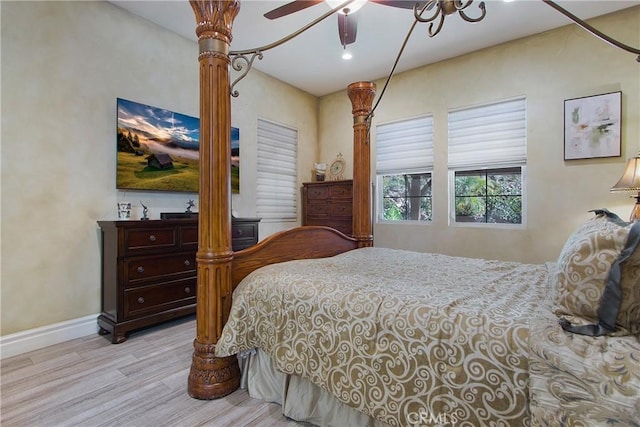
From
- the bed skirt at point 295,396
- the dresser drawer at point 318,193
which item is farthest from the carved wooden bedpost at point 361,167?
the dresser drawer at point 318,193

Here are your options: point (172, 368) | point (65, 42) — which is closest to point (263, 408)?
point (172, 368)

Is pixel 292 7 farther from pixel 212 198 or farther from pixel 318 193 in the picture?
pixel 318 193

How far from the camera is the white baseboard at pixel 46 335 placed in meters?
2.26

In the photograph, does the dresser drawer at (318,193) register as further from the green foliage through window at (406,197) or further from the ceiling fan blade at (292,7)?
the ceiling fan blade at (292,7)

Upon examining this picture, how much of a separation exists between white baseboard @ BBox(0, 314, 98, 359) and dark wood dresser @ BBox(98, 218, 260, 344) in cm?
11

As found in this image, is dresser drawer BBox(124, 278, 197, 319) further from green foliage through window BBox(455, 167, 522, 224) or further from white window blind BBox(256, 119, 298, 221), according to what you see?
green foliage through window BBox(455, 167, 522, 224)

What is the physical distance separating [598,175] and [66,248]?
4.91m

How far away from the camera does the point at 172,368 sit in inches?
81.7

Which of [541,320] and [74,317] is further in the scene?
[74,317]

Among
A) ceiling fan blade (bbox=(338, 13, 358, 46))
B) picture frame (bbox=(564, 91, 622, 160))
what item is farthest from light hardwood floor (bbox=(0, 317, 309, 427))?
picture frame (bbox=(564, 91, 622, 160))

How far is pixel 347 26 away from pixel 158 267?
8.61 ft

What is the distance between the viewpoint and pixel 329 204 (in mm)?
4520

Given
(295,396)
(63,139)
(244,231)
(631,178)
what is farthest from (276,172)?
(631,178)

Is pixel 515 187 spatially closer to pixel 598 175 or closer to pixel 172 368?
pixel 598 175
